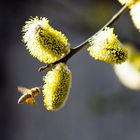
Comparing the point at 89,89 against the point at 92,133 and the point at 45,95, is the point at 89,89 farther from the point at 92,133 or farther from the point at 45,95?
the point at 45,95

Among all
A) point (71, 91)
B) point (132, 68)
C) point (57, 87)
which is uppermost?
point (71, 91)

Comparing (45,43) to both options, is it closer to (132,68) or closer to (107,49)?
(107,49)

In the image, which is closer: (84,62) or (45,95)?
(45,95)

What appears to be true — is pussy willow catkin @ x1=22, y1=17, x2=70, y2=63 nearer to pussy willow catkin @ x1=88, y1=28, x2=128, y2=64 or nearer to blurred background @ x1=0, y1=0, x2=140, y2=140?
pussy willow catkin @ x1=88, y1=28, x2=128, y2=64

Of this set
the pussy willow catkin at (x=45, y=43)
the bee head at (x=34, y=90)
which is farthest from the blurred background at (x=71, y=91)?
the pussy willow catkin at (x=45, y=43)

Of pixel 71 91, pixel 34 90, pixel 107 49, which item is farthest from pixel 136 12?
pixel 71 91

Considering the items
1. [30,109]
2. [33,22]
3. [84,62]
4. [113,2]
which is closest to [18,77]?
[30,109]
